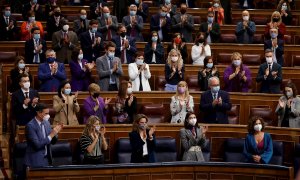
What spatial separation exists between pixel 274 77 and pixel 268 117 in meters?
0.57

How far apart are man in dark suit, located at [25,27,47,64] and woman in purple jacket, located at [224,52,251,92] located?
2627mm

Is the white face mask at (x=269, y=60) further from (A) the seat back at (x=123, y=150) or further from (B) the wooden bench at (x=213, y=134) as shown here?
(A) the seat back at (x=123, y=150)

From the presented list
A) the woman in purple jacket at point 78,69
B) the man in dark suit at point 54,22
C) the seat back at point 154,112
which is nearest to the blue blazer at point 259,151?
the seat back at point 154,112

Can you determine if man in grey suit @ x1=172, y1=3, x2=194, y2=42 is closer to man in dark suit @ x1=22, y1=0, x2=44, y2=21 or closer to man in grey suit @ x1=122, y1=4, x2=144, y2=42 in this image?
man in grey suit @ x1=122, y1=4, x2=144, y2=42

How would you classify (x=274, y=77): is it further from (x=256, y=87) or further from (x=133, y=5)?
(x=133, y=5)

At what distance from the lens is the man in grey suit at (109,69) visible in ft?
37.9

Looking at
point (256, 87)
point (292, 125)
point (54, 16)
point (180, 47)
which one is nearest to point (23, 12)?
point (54, 16)

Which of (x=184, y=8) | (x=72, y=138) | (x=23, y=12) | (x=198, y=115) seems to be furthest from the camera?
(x=23, y=12)

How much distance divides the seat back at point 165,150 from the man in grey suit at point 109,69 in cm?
147

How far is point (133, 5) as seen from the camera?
13320 millimetres

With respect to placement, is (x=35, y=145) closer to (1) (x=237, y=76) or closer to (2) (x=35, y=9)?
(1) (x=237, y=76)

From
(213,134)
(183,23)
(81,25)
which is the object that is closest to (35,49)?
(81,25)

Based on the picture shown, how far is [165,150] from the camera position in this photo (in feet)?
34.2

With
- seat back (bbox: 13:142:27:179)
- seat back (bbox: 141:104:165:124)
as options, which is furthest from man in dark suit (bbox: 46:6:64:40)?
seat back (bbox: 13:142:27:179)
